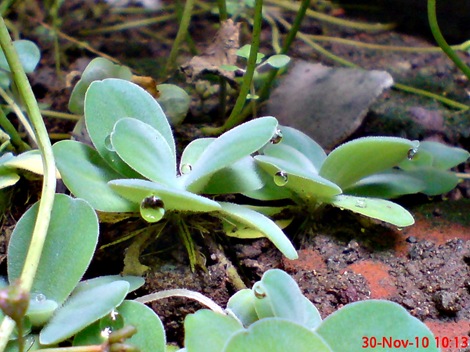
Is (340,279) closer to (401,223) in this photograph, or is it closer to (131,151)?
(401,223)

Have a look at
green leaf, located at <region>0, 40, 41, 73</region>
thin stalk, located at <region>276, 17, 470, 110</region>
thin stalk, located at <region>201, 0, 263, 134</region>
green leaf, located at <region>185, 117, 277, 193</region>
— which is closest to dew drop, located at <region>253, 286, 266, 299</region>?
green leaf, located at <region>185, 117, 277, 193</region>

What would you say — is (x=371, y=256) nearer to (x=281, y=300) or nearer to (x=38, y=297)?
(x=281, y=300)

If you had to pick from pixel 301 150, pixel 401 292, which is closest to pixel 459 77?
pixel 301 150

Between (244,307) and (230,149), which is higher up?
(230,149)

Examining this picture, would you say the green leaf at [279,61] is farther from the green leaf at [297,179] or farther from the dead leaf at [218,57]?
the green leaf at [297,179]

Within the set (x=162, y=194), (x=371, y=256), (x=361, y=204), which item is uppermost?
(x=162, y=194)

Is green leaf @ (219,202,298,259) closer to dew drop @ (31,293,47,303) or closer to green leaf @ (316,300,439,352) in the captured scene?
green leaf @ (316,300,439,352)

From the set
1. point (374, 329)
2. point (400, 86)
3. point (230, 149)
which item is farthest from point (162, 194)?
point (400, 86)
